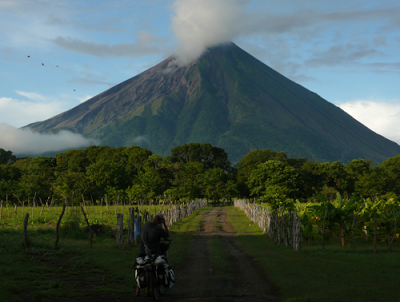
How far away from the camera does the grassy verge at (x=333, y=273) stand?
8742 millimetres

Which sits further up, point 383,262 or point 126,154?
point 126,154

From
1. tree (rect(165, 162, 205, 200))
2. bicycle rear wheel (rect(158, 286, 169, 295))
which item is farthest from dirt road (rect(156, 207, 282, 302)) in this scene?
tree (rect(165, 162, 205, 200))

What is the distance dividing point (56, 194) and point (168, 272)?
5001cm

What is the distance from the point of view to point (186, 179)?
76125 mm

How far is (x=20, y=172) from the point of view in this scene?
245ft

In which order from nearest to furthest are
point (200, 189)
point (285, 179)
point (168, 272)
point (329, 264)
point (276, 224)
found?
1. point (168, 272)
2. point (329, 264)
3. point (276, 224)
4. point (285, 179)
5. point (200, 189)

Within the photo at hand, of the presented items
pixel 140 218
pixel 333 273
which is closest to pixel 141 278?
pixel 333 273

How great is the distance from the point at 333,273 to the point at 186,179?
215ft

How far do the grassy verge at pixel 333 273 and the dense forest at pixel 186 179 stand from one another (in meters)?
18.7

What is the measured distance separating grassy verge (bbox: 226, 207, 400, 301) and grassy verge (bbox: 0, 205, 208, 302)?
3.47 m

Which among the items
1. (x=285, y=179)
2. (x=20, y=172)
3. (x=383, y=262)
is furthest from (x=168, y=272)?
(x=20, y=172)

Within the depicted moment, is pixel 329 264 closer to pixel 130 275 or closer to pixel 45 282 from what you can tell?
pixel 130 275

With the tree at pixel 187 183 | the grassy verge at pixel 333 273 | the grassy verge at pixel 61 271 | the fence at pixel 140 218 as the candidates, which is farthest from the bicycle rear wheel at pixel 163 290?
the tree at pixel 187 183

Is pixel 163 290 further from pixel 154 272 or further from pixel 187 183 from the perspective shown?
pixel 187 183
